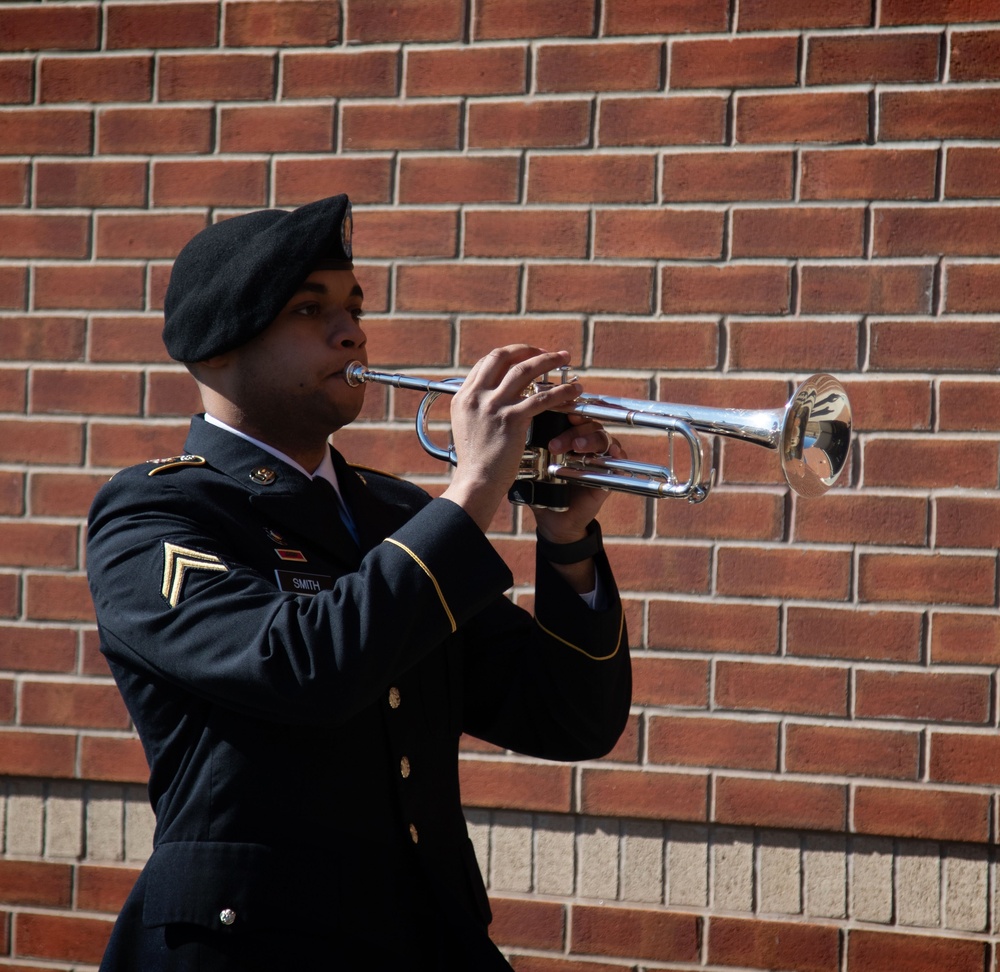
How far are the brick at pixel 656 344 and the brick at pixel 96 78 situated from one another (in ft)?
4.57

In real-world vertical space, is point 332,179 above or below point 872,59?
below

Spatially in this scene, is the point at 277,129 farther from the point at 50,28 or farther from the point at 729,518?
the point at 729,518

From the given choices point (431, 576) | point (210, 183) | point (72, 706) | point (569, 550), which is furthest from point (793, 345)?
point (72, 706)

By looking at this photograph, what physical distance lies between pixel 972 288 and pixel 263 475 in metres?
1.73

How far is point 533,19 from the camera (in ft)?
10.5

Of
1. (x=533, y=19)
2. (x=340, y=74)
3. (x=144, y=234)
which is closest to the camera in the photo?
(x=533, y=19)

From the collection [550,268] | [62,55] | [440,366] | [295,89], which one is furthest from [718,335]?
[62,55]

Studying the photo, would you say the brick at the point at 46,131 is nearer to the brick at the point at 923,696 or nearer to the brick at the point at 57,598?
the brick at the point at 57,598

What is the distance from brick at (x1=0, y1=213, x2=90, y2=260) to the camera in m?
3.45

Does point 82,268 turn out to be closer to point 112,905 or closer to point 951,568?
point 112,905

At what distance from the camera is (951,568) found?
9.82 ft

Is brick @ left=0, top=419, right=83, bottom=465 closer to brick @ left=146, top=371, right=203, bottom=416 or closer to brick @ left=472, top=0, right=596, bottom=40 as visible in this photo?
brick @ left=146, top=371, right=203, bottom=416

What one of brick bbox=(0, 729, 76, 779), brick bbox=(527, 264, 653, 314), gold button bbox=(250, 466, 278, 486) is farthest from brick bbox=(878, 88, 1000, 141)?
brick bbox=(0, 729, 76, 779)

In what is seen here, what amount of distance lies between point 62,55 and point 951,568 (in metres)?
2.63
